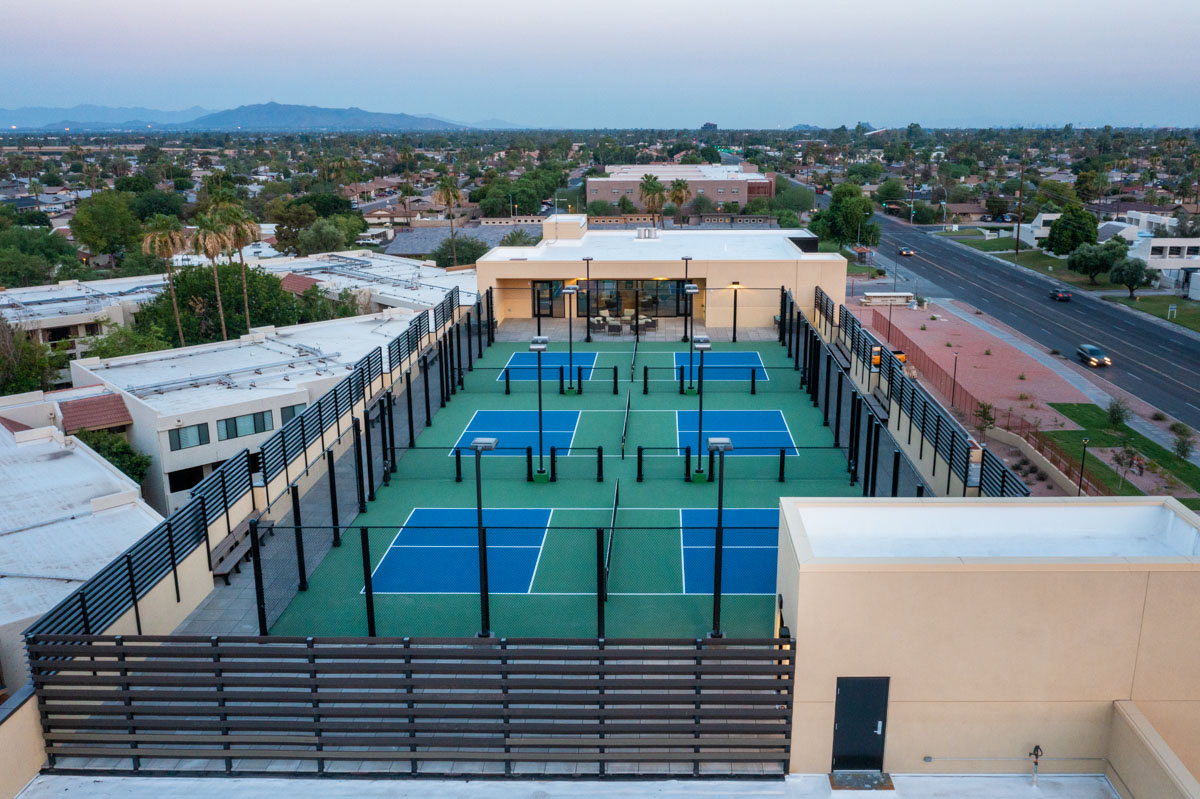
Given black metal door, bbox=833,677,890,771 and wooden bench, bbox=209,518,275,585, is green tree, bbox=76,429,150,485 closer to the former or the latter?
wooden bench, bbox=209,518,275,585

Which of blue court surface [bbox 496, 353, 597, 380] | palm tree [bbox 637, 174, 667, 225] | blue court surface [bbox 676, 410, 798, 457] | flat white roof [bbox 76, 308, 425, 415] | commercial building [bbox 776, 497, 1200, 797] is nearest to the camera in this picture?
commercial building [bbox 776, 497, 1200, 797]

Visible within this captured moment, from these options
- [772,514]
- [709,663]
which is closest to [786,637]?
[709,663]

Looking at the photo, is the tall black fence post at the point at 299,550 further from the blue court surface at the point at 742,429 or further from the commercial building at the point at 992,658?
the blue court surface at the point at 742,429

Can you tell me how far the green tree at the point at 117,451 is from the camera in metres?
34.5

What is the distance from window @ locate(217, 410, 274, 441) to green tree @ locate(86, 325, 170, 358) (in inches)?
629

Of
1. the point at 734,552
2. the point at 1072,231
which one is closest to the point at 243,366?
the point at 734,552

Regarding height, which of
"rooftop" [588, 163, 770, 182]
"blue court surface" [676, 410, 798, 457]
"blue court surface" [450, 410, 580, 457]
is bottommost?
"blue court surface" [450, 410, 580, 457]

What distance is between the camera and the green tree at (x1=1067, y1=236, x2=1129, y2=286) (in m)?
81.3

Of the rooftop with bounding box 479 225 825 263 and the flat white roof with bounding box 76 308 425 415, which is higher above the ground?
the rooftop with bounding box 479 225 825 263

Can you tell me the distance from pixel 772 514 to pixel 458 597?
7.56 meters

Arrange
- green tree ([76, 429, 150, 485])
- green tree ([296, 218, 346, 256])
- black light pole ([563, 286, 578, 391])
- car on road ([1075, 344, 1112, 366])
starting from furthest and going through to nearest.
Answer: green tree ([296, 218, 346, 256]) → car on road ([1075, 344, 1112, 366]) → green tree ([76, 429, 150, 485]) → black light pole ([563, 286, 578, 391])

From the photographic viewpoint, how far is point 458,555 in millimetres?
18359

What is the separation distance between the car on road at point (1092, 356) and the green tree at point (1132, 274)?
76.6 feet

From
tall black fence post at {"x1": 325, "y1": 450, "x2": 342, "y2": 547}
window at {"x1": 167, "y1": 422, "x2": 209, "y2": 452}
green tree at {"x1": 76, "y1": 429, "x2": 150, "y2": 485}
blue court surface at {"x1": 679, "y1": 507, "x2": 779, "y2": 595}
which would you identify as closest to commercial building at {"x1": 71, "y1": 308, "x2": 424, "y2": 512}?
window at {"x1": 167, "y1": 422, "x2": 209, "y2": 452}
